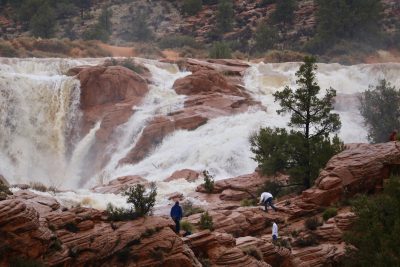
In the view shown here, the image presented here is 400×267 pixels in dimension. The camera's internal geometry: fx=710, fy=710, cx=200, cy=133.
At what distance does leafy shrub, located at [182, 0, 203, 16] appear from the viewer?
90875 millimetres

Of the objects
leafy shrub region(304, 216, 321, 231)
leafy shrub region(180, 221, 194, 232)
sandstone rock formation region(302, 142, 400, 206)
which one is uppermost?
sandstone rock formation region(302, 142, 400, 206)

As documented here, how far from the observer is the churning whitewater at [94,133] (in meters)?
39.5

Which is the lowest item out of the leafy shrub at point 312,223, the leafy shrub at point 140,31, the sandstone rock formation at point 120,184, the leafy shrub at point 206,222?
the sandstone rock formation at point 120,184

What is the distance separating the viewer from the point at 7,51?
67.2m

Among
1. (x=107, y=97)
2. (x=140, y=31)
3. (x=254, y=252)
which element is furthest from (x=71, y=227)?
(x=140, y=31)

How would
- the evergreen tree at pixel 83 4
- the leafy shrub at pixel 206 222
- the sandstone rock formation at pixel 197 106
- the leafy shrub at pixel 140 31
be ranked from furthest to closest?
the evergreen tree at pixel 83 4 → the leafy shrub at pixel 140 31 → the sandstone rock formation at pixel 197 106 → the leafy shrub at pixel 206 222

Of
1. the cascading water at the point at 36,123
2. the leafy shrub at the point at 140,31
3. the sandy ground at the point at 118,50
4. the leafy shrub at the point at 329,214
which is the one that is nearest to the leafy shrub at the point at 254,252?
the leafy shrub at the point at 329,214

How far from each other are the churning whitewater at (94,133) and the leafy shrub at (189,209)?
5.52 metres

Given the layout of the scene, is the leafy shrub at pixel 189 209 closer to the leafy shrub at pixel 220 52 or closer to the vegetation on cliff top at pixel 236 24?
the leafy shrub at pixel 220 52

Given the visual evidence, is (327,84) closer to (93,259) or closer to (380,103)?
(380,103)

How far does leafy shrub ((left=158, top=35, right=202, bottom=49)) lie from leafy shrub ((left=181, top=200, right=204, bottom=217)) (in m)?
54.8

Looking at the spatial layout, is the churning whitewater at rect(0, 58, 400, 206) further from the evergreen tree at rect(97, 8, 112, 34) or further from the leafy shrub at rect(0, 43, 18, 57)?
the evergreen tree at rect(97, 8, 112, 34)

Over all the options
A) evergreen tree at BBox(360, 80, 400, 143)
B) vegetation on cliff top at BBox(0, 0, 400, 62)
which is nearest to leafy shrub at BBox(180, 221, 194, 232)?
evergreen tree at BBox(360, 80, 400, 143)

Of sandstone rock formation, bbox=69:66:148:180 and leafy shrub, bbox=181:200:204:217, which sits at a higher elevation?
sandstone rock formation, bbox=69:66:148:180
